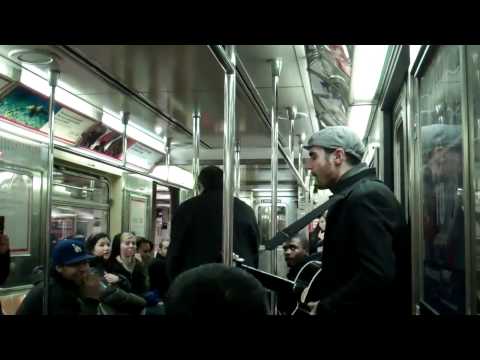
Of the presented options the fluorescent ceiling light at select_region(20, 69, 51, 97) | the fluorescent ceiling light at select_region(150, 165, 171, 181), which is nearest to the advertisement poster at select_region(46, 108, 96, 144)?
the fluorescent ceiling light at select_region(20, 69, 51, 97)

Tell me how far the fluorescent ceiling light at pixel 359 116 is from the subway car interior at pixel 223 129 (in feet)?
0.10

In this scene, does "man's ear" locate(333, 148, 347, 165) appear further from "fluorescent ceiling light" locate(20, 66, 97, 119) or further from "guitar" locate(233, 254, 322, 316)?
"fluorescent ceiling light" locate(20, 66, 97, 119)

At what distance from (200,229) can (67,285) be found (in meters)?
0.77

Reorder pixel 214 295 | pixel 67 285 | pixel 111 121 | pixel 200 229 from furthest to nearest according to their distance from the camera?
pixel 111 121 → pixel 200 229 → pixel 67 285 → pixel 214 295

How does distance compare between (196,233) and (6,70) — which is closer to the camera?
(196,233)

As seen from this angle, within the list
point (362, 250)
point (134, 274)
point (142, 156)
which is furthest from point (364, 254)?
point (142, 156)

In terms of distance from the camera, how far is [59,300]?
8.83ft

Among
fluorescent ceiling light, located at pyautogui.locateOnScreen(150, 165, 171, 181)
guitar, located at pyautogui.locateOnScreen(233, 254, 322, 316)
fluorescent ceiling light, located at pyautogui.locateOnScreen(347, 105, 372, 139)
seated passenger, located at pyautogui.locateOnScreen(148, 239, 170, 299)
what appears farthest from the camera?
fluorescent ceiling light, located at pyautogui.locateOnScreen(150, 165, 171, 181)

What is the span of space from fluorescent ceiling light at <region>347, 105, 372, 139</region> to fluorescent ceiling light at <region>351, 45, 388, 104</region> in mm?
345

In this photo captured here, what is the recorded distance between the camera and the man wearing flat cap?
5.61 ft

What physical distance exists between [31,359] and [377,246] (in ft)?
4.40

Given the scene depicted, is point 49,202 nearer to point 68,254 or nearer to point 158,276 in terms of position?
Result: point 68,254

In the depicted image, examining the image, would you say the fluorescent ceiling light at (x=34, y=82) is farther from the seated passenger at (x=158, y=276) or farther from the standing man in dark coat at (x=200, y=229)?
the standing man in dark coat at (x=200, y=229)
